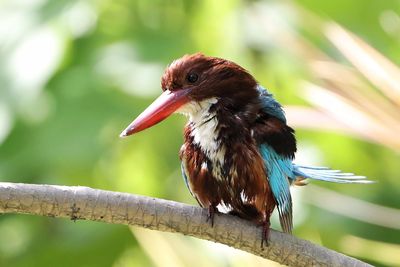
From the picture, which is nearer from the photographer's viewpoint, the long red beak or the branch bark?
the branch bark

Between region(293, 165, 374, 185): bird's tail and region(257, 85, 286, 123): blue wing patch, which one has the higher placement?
region(257, 85, 286, 123): blue wing patch

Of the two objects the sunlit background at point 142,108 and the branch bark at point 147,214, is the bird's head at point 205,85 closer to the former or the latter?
the branch bark at point 147,214

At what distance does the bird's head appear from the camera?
6.18 ft

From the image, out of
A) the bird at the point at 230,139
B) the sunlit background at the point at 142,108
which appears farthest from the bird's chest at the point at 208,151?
the sunlit background at the point at 142,108

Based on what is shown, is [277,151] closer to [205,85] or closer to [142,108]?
[205,85]

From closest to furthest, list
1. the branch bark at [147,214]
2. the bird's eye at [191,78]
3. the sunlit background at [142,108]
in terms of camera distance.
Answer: the branch bark at [147,214], the bird's eye at [191,78], the sunlit background at [142,108]

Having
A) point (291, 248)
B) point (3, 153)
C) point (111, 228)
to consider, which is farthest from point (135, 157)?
point (291, 248)

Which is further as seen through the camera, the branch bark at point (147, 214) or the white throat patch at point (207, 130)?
the white throat patch at point (207, 130)

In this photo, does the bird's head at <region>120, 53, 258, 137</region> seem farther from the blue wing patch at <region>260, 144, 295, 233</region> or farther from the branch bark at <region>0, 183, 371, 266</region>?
the branch bark at <region>0, 183, 371, 266</region>

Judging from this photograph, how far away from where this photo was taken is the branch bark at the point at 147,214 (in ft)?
5.07

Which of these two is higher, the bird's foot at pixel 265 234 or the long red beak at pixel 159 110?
the long red beak at pixel 159 110

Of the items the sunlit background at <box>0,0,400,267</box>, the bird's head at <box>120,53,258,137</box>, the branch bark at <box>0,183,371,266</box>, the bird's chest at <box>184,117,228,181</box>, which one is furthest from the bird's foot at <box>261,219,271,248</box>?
the sunlit background at <box>0,0,400,267</box>

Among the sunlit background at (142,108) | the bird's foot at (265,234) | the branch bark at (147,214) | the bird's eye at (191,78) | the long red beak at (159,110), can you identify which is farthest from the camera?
the sunlit background at (142,108)

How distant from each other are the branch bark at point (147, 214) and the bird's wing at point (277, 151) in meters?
0.14
